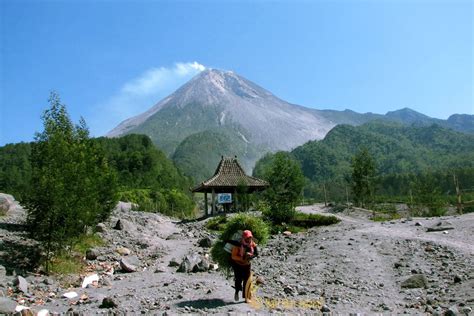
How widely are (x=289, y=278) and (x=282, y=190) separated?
12963 mm

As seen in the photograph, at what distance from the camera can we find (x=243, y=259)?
941 centimetres

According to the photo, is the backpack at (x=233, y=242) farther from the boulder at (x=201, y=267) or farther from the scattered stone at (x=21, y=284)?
the scattered stone at (x=21, y=284)

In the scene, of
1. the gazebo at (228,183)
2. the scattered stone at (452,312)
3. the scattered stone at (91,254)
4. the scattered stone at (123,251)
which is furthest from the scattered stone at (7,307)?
the gazebo at (228,183)

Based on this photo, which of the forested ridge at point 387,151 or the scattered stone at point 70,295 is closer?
the scattered stone at point 70,295

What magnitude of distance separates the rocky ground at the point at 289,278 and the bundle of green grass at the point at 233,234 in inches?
30.3

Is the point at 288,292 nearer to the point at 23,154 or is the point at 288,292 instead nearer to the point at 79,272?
the point at 79,272

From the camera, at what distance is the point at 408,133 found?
17288 centimetres

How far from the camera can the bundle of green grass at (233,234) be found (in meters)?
10.4

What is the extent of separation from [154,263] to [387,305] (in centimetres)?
940

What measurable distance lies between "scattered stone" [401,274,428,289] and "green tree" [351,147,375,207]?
21936 millimetres

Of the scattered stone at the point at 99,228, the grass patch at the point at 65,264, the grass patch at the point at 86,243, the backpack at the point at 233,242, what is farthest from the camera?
the scattered stone at the point at 99,228

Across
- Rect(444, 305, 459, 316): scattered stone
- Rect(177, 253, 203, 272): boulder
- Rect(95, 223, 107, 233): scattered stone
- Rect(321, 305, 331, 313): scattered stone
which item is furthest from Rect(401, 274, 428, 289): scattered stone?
Rect(95, 223, 107, 233): scattered stone

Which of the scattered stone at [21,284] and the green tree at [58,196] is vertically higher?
the green tree at [58,196]

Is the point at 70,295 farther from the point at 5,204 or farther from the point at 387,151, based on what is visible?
the point at 387,151
